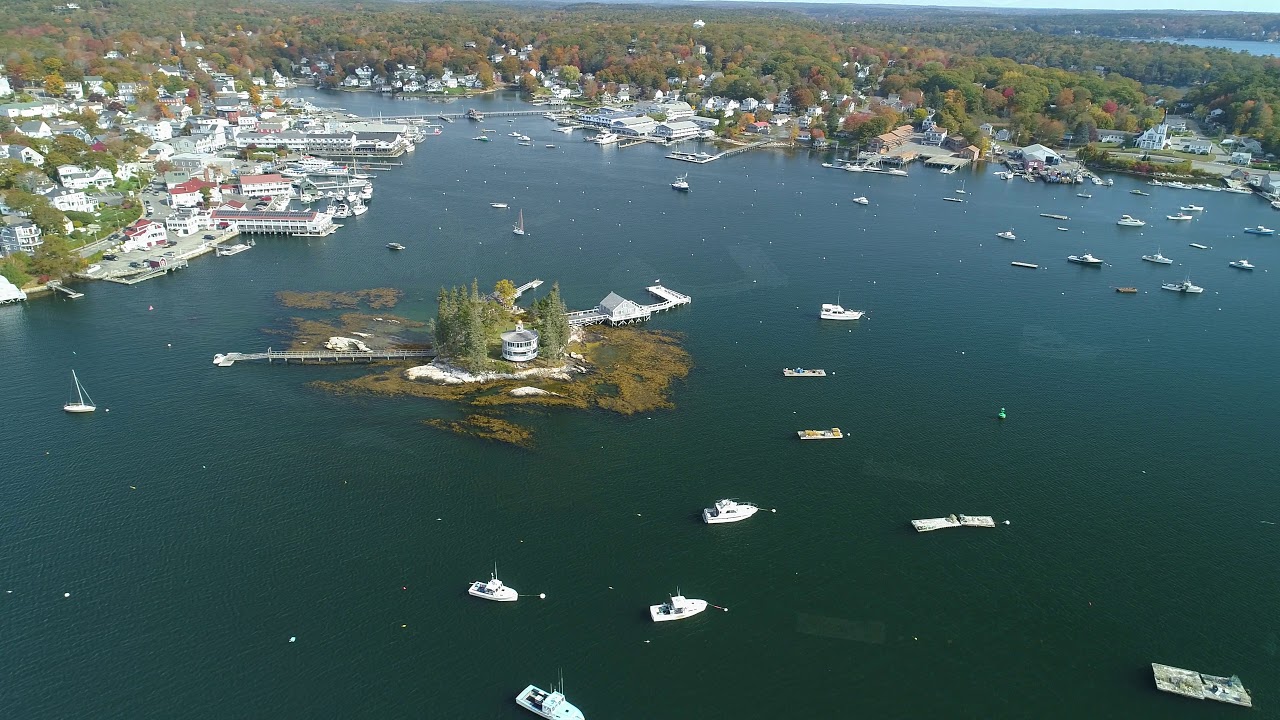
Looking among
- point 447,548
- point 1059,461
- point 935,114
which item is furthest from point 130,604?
point 935,114

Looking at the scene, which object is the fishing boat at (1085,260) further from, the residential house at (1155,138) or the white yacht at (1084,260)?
the residential house at (1155,138)

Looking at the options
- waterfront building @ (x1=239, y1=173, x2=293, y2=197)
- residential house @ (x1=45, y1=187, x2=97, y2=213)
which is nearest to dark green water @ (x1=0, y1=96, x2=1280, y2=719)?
residential house @ (x1=45, y1=187, x2=97, y2=213)

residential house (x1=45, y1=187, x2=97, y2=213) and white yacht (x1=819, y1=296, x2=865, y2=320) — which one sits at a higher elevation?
residential house (x1=45, y1=187, x2=97, y2=213)

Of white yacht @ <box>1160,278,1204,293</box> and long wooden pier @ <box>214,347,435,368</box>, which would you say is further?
white yacht @ <box>1160,278,1204,293</box>

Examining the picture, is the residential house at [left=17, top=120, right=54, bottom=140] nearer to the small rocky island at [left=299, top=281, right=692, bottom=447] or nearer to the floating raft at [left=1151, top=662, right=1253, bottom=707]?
the small rocky island at [left=299, top=281, right=692, bottom=447]

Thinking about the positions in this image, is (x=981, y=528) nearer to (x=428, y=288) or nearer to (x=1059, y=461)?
(x=1059, y=461)

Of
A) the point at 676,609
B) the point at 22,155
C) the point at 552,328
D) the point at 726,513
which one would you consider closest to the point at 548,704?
the point at 676,609

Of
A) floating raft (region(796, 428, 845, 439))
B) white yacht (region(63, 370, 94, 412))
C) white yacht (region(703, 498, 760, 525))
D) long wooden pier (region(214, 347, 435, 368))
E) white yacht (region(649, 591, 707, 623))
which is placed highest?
long wooden pier (region(214, 347, 435, 368))
